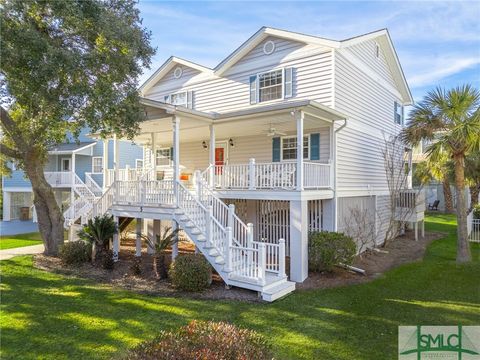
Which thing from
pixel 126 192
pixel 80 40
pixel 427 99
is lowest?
pixel 126 192

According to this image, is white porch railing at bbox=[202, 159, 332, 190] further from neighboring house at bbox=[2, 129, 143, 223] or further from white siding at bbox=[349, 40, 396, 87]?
neighboring house at bbox=[2, 129, 143, 223]

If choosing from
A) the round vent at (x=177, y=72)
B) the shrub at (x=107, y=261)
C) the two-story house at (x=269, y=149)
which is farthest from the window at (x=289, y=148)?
the shrub at (x=107, y=261)

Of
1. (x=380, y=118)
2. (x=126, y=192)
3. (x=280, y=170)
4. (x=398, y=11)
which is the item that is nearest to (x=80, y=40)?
(x=126, y=192)

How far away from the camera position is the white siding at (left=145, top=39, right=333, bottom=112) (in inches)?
473

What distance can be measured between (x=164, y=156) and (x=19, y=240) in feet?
27.1

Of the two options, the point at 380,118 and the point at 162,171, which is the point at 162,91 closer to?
the point at 162,171

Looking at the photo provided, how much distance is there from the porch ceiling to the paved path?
671 centimetres

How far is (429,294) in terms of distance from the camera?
821 centimetres

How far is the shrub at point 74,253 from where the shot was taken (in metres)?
10.9

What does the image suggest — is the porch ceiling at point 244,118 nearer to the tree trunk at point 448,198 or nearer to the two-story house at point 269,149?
the two-story house at point 269,149

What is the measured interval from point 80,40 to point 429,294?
11235 mm

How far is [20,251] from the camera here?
43.5ft

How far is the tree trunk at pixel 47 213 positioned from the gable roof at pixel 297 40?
787 centimetres

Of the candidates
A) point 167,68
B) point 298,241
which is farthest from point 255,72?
point 298,241
